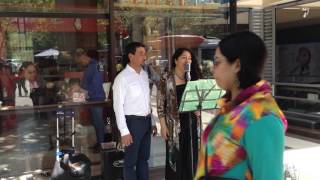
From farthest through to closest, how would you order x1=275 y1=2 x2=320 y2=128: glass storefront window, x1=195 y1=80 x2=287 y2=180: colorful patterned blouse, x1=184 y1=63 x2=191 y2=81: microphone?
x1=275 y1=2 x2=320 y2=128: glass storefront window < x1=184 y1=63 x2=191 y2=81: microphone < x1=195 y1=80 x2=287 y2=180: colorful patterned blouse

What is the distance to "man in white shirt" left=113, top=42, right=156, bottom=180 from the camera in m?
3.93

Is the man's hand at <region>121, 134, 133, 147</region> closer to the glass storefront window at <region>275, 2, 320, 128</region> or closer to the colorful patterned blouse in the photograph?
the colorful patterned blouse

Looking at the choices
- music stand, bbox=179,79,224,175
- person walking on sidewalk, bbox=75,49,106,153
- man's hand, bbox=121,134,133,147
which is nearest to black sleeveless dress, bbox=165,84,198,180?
music stand, bbox=179,79,224,175

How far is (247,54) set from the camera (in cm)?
150

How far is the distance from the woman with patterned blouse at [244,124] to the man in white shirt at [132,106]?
93.6 inches

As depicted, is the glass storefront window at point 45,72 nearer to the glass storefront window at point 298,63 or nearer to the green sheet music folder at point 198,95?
the green sheet music folder at point 198,95

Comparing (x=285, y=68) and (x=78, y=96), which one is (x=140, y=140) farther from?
(x=285, y=68)

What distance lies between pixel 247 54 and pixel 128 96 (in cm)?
257

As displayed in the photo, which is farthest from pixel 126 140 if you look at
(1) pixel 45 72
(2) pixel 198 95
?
(1) pixel 45 72

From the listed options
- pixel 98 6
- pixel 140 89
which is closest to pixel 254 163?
pixel 140 89

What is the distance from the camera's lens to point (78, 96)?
5.27 meters

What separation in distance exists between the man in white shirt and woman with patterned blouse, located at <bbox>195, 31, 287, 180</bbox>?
2.38 m

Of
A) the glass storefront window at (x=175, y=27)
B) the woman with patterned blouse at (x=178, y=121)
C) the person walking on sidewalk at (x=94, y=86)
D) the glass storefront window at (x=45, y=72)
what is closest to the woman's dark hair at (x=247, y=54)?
the woman with patterned blouse at (x=178, y=121)

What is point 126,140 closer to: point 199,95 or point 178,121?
point 178,121
